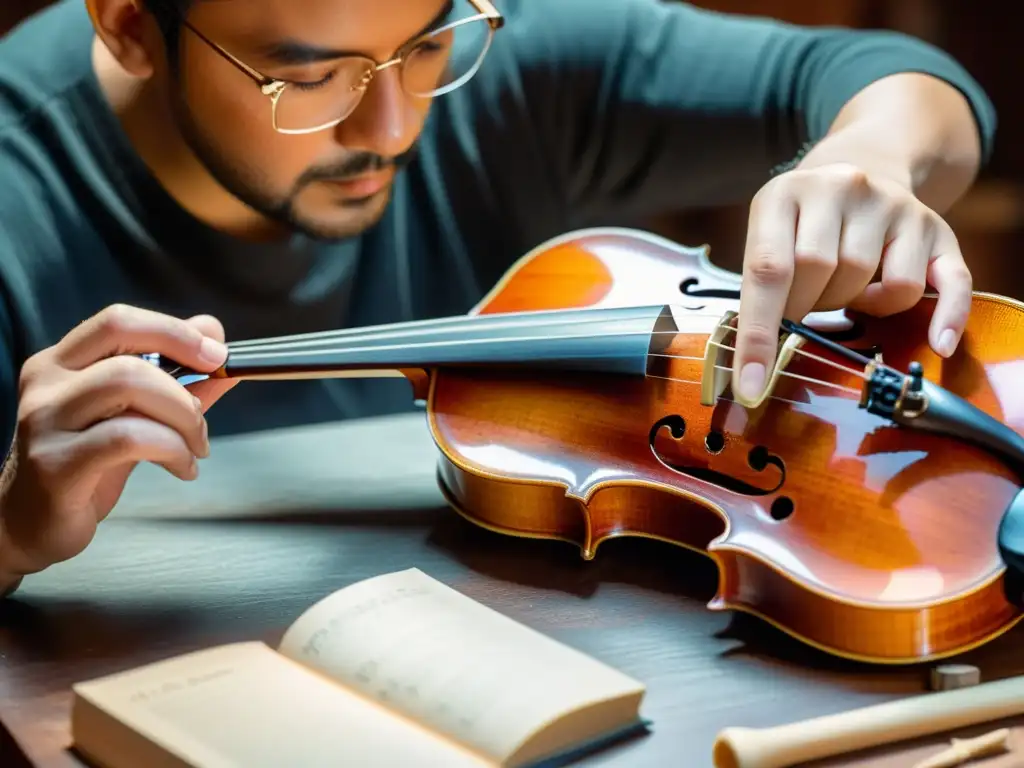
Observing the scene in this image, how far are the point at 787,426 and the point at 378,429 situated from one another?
0.59m

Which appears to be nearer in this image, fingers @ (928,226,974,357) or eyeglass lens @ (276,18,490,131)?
fingers @ (928,226,974,357)

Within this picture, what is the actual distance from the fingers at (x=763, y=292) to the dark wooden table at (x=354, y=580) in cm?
17

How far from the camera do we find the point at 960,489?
71cm

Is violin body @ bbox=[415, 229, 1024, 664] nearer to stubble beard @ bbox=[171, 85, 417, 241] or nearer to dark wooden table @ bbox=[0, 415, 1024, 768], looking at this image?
dark wooden table @ bbox=[0, 415, 1024, 768]

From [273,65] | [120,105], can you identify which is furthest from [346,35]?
[120,105]

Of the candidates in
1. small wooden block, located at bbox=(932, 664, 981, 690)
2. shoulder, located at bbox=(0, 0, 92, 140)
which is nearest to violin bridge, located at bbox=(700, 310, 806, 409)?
small wooden block, located at bbox=(932, 664, 981, 690)

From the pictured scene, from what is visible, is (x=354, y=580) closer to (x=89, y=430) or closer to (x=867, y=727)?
(x=89, y=430)

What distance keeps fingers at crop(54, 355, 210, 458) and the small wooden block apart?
0.53 meters

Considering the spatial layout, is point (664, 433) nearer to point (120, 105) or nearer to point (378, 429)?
point (378, 429)

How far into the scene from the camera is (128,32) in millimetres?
1184

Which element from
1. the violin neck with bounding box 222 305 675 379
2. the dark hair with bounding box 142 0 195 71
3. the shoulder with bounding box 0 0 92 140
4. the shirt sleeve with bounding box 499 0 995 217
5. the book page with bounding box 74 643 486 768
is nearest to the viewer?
the book page with bounding box 74 643 486 768

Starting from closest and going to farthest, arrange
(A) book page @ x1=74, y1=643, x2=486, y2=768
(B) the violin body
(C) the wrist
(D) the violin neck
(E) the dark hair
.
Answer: (A) book page @ x1=74, y1=643, x2=486, y2=768 → (B) the violin body → (D) the violin neck → (C) the wrist → (E) the dark hair

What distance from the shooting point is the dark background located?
6.66ft

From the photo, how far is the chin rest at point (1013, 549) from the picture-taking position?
66 cm
